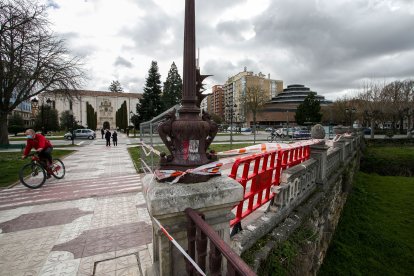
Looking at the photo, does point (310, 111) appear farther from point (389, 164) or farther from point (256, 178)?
point (256, 178)

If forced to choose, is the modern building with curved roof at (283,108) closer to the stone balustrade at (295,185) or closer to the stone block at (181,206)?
the stone balustrade at (295,185)

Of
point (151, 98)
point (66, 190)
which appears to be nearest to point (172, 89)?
point (151, 98)

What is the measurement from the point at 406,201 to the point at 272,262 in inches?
481

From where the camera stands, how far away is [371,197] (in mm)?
11617

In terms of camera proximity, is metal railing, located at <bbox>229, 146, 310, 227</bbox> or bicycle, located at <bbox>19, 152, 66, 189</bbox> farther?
bicycle, located at <bbox>19, 152, 66, 189</bbox>

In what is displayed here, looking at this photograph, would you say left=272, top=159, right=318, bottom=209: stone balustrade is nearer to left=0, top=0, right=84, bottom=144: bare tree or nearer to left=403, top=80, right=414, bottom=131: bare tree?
left=0, top=0, right=84, bottom=144: bare tree

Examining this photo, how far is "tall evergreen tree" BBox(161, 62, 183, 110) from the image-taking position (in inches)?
1964

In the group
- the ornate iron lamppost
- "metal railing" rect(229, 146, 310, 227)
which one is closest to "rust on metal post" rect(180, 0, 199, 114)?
the ornate iron lamppost

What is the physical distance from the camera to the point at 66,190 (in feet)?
22.8

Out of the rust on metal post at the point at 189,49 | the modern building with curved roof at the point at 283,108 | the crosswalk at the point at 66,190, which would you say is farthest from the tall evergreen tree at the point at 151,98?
the rust on metal post at the point at 189,49

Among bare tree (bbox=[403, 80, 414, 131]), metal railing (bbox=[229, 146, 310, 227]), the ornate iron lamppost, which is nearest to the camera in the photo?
the ornate iron lamppost

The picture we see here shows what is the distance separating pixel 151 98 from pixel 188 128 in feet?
143

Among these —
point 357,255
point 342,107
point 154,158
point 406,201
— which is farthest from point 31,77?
point 342,107

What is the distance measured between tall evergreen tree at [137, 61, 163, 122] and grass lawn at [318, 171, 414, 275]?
3615 cm
